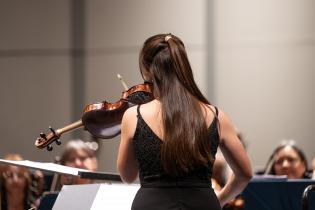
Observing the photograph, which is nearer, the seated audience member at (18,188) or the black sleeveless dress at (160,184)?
the black sleeveless dress at (160,184)

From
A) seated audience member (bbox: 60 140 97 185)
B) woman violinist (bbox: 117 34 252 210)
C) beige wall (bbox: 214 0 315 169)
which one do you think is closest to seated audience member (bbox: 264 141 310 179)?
seated audience member (bbox: 60 140 97 185)

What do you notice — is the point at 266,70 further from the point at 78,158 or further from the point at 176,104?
the point at 176,104

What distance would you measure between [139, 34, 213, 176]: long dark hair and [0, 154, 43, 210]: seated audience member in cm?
304

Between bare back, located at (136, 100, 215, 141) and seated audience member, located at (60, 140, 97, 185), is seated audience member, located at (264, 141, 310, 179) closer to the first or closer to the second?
seated audience member, located at (60, 140, 97, 185)

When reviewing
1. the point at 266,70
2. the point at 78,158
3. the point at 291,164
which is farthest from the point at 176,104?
the point at 266,70

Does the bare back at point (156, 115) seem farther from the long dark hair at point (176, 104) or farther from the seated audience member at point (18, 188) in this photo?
the seated audience member at point (18, 188)

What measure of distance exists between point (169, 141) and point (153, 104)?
0.57 ft

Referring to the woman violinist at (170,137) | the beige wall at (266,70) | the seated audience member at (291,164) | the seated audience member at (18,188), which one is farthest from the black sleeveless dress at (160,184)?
the beige wall at (266,70)

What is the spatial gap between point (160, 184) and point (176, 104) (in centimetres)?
28

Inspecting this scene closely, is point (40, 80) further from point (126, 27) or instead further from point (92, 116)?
point (92, 116)

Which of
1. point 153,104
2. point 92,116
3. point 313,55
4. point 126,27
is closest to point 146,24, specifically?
point 126,27

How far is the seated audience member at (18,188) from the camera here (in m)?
5.65

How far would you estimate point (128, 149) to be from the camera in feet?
9.14

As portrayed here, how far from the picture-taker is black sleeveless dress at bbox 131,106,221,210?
2734 mm
